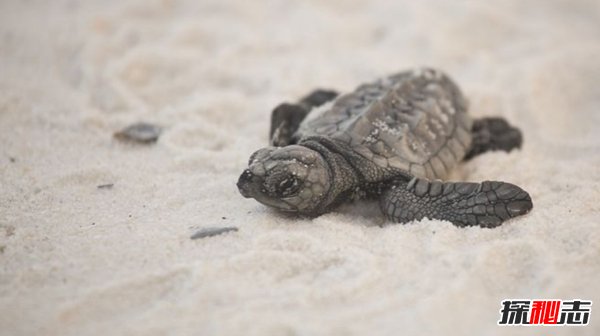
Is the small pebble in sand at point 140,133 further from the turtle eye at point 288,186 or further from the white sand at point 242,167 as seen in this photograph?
the turtle eye at point 288,186

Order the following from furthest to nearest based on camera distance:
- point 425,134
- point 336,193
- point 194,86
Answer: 1. point 194,86
2. point 425,134
3. point 336,193

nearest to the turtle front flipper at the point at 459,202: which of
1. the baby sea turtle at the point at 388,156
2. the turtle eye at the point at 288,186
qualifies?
the baby sea turtle at the point at 388,156

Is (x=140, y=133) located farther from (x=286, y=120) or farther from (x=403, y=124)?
(x=403, y=124)

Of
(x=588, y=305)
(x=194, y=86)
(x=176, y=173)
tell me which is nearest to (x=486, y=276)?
(x=588, y=305)

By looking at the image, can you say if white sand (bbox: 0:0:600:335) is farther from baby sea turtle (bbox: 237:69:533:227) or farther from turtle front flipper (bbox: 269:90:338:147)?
turtle front flipper (bbox: 269:90:338:147)

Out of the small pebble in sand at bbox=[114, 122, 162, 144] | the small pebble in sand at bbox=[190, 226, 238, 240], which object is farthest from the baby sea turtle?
Result: the small pebble in sand at bbox=[114, 122, 162, 144]

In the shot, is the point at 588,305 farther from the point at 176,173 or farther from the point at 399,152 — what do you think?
the point at 176,173

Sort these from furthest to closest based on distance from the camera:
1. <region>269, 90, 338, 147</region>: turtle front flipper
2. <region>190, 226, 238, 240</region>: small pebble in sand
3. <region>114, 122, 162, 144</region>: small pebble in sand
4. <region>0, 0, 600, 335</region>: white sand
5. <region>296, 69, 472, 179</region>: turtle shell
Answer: <region>114, 122, 162, 144</region>: small pebble in sand < <region>269, 90, 338, 147</region>: turtle front flipper < <region>296, 69, 472, 179</region>: turtle shell < <region>190, 226, 238, 240</region>: small pebble in sand < <region>0, 0, 600, 335</region>: white sand
